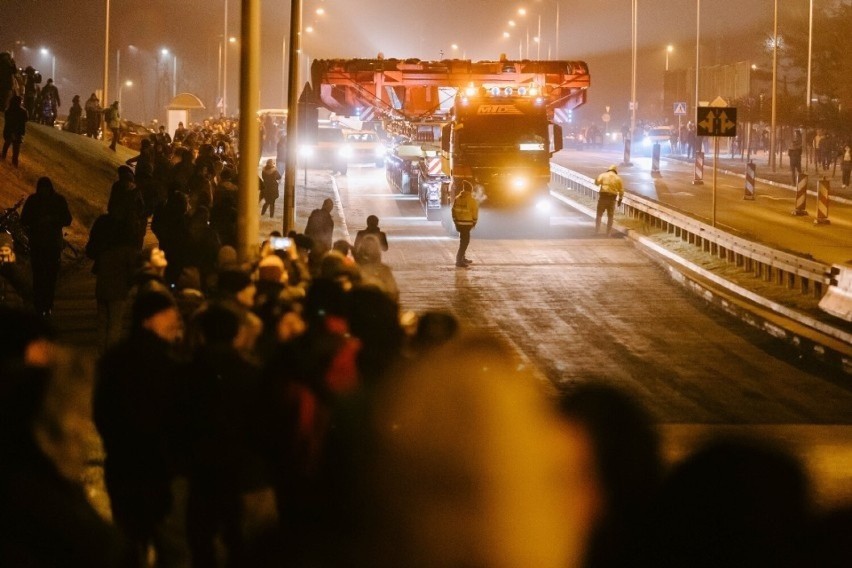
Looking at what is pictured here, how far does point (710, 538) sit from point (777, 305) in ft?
51.0

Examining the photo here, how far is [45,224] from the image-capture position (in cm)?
1509

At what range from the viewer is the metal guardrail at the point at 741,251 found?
19.3 m

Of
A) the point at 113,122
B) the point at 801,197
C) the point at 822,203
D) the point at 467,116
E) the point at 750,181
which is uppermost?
the point at 113,122

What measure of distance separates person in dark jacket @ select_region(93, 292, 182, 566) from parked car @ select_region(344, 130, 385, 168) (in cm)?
4575

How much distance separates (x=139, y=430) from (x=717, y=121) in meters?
19.6

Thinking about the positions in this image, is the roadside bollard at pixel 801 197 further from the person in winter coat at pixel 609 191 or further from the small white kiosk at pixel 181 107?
the small white kiosk at pixel 181 107

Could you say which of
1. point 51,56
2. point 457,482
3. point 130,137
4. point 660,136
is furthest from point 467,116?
point 51,56

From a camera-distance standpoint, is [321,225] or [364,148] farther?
[364,148]

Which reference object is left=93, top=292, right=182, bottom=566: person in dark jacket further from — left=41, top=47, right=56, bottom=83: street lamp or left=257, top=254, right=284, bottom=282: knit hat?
left=41, top=47, right=56, bottom=83: street lamp

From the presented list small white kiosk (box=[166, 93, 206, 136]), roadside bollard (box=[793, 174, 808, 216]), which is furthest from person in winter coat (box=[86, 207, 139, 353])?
small white kiosk (box=[166, 93, 206, 136])

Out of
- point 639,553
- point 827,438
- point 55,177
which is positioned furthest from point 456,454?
point 55,177

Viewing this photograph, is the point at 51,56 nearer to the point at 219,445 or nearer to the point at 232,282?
the point at 232,282

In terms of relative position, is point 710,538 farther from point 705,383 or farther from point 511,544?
point 705,383

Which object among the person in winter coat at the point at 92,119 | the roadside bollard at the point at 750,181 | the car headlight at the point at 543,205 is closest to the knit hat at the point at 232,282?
the car headlight at the point at 543,205
